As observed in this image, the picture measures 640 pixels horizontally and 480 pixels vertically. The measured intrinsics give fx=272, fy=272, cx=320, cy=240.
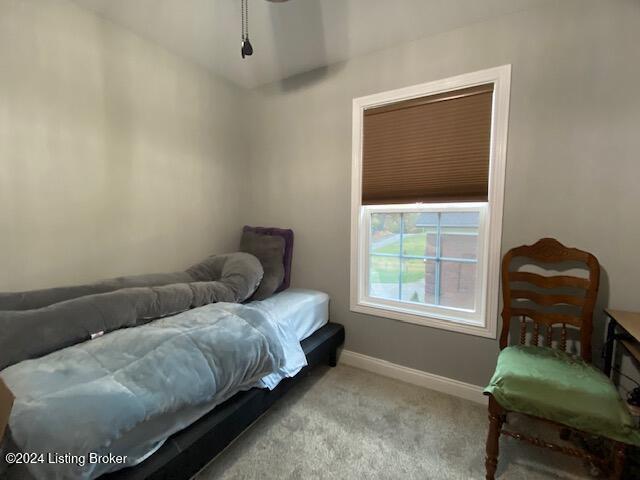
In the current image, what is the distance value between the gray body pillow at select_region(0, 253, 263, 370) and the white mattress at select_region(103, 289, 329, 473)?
271 mm

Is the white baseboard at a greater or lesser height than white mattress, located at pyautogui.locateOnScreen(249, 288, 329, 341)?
lesser

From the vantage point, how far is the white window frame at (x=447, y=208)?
1681 millimetres

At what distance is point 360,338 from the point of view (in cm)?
226

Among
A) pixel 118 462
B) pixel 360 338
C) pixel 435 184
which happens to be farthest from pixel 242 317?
pixel 435 184

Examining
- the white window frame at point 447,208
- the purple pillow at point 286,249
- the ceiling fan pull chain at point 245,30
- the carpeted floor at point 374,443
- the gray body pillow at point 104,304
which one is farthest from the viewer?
the purple pillow at point 286,249

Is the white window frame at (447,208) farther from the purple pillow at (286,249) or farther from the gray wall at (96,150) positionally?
the gray wall at (96,150)

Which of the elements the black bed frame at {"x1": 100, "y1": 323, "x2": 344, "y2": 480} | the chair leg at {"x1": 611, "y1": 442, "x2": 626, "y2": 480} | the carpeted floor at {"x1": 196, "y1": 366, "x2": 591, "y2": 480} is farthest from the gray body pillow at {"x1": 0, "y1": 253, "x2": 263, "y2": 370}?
the chair leg at {"x1": 611, "y1": 442, "x2": 626, "y2": 480}

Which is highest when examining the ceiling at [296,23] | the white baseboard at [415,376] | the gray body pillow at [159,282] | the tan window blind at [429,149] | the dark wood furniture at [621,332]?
the ceiling at [296,23]

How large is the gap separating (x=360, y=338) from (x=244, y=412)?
45.0 inches

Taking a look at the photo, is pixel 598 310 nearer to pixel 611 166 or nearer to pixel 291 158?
pixel 611 166

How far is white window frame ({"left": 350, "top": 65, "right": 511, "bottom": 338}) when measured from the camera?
1681 mm

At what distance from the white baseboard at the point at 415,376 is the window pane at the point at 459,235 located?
2.91 ft

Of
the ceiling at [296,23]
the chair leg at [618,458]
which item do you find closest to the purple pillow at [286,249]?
the ceiling at [296,23]

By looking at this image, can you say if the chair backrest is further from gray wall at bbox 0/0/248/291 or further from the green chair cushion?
gray wall at bbox 0/0/248/291
